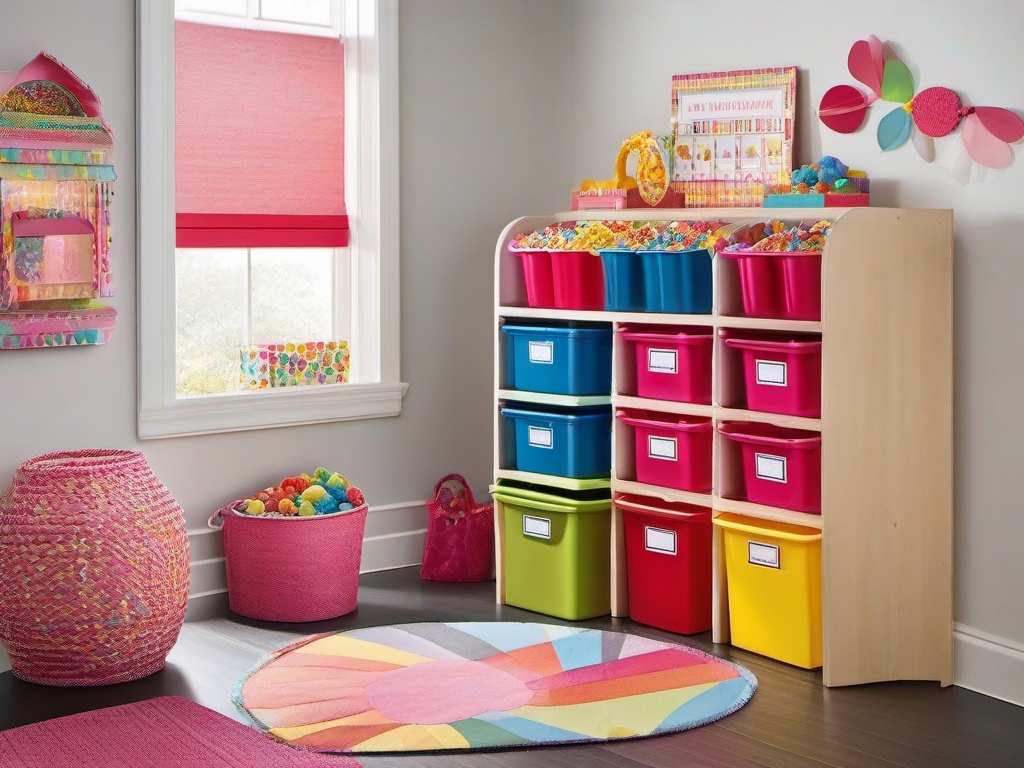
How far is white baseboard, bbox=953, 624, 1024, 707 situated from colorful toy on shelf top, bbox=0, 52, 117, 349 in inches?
100.0

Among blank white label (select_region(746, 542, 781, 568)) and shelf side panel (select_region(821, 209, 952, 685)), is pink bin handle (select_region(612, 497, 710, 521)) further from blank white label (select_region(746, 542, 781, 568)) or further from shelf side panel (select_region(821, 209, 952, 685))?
shelf side panel (select_region(821, 209, 952, 685))

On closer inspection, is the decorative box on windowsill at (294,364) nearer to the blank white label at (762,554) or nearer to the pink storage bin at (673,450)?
the pink storage bin at (673,450)

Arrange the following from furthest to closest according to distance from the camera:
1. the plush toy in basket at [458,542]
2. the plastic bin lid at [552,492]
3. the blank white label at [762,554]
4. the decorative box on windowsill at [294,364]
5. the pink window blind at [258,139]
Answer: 1. the plush toy in basket at [458,542]
2. the decorative box on windowsill at [294,364]
3. the pink window blind at [258,139]
4. the plastic bin lid at [552,492]
5. the blank white label at [762,554]

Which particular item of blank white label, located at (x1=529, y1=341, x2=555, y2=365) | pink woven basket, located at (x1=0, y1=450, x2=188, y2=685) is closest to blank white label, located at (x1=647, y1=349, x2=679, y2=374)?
blank white label, located at (x1=529, y1=341, x2=555, y2=365)

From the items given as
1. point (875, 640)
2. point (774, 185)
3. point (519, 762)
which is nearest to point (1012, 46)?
point (774, 185)

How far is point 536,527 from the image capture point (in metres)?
3.87

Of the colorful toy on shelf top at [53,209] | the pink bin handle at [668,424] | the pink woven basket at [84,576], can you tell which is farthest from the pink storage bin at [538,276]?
the pink woven basket at [84,576]

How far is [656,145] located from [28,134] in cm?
184

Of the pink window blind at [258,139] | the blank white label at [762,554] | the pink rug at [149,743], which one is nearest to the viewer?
the pink rug at [149,743]

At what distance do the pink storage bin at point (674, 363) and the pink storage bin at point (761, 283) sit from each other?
0.19 m

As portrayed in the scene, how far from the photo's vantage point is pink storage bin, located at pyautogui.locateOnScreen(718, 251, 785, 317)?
331 centimetres

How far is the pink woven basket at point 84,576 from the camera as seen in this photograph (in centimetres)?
311

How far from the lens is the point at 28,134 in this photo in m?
3.41

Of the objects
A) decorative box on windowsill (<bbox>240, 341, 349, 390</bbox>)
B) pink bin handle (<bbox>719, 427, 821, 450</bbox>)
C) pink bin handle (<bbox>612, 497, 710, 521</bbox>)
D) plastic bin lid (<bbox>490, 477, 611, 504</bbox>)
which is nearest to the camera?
pink bin handle (<bbox>719, 427, 821, 450</bbox>)
